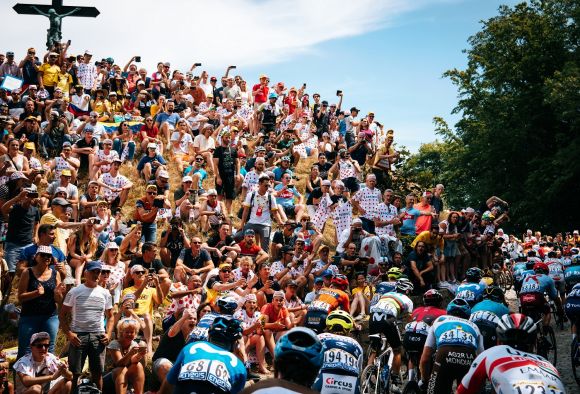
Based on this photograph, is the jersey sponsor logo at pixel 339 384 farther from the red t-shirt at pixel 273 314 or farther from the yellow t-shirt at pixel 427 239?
the yellow t-shirt at pixel 427 239

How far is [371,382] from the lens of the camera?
1213 centimetres

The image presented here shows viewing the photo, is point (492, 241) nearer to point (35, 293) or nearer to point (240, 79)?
point (240, 79)

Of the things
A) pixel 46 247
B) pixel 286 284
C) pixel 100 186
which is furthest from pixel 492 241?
pixel 46 247

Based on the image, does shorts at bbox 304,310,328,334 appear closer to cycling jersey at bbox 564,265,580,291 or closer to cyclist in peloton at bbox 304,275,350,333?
A: cyclist in peloton at bbox 304,275,350,333

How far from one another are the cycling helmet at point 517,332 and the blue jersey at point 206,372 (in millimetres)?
2789

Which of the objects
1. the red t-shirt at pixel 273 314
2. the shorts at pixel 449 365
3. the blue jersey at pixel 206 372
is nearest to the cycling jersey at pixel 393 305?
the red t-shirt at pixel 273 314

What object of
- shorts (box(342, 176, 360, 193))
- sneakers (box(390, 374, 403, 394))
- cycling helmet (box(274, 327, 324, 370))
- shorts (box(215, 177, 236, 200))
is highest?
shorts (box(342, 176, 360, 193))

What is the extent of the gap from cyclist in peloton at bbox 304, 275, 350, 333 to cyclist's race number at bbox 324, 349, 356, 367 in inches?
143

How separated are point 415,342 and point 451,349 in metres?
2.06

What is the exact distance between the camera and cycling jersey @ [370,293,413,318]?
12.8 m

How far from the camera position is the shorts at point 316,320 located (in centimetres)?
1283

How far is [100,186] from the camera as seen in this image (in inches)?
707

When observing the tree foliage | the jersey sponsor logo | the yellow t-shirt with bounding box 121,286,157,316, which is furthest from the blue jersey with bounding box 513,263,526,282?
the tree foliage

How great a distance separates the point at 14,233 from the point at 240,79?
1534cm
